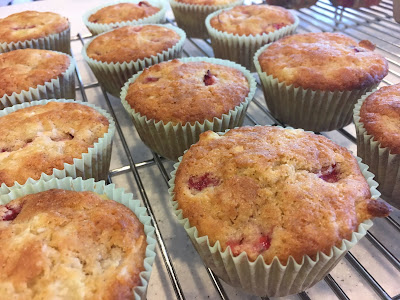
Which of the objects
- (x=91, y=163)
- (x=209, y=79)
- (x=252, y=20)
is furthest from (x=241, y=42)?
(x=91, y=163)

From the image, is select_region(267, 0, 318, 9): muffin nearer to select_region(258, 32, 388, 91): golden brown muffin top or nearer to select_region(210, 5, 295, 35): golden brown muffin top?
select_region(210, 5, 295, 35): golden brown muffin top

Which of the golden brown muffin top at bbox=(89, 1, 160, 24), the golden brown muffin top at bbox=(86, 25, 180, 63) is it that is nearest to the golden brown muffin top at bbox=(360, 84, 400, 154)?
the golden brown muffin top at bbox=(86, 25, 180, 63)

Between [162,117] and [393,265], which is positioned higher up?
[162,117]

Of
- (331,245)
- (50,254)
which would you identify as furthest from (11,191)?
(331,245)

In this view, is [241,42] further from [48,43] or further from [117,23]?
[48,43]

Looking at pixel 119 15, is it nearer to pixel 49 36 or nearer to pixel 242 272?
pixel 49 36
